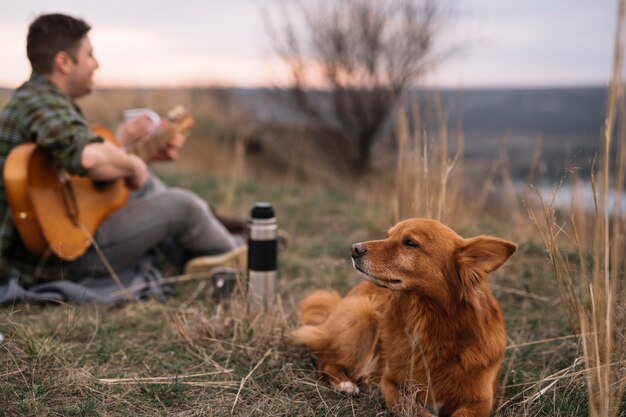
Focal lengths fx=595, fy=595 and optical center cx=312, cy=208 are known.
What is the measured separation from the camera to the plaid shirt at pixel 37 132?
A: 3256 mm

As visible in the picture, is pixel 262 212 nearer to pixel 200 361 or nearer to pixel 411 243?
pixel 200 361

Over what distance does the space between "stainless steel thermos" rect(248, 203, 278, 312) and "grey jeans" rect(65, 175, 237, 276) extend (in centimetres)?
89

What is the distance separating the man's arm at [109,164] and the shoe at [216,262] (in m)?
0.68

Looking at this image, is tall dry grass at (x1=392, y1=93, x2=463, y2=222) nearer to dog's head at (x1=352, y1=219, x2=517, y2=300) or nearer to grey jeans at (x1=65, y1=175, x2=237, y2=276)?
A: dog's head at (x1=352, y1=219, x2=517, y2=300)

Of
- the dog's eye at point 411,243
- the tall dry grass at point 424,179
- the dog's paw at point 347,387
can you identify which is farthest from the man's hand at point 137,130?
the dog's eye at point 411,243

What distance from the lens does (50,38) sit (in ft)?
11.2

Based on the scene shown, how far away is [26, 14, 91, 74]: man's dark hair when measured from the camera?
11.1 ft

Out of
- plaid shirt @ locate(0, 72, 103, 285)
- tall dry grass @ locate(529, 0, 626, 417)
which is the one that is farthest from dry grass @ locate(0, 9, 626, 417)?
plaid shirt @ locate(0, 72, 103, 285)

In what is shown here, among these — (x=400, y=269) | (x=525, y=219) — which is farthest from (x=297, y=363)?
(x=525, y=219)

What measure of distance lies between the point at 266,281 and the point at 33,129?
60.8 inches

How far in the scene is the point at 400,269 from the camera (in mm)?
2107

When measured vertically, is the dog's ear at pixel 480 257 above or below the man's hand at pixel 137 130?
below

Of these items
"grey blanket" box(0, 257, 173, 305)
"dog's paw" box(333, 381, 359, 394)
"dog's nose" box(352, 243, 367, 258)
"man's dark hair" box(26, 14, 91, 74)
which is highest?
"man's dark hair" box(26, 14, 91, 74)

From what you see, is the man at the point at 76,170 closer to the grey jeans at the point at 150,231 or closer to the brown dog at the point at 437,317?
the grey jeans at the point at 150,231
